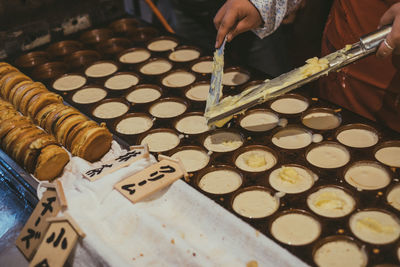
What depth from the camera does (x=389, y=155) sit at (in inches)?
89.2

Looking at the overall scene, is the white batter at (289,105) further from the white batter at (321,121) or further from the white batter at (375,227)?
the white batter at (375,227)

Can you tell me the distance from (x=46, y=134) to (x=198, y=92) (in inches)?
45.9

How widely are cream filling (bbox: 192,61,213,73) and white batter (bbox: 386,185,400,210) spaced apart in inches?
68.2

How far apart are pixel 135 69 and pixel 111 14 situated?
3.63 ft

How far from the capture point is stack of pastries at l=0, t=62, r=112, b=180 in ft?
7.48

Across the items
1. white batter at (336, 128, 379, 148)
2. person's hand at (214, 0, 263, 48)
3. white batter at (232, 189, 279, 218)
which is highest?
person's hand at (214, 0, 263, 48)

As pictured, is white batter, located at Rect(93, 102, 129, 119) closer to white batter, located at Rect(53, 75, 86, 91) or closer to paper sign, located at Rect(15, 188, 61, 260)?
white batter, located at Rect(53, 75, 86, 91)

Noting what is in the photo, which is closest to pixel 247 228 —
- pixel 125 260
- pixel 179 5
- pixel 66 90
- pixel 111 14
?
pixel 125 260

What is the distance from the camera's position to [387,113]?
8.86 feet

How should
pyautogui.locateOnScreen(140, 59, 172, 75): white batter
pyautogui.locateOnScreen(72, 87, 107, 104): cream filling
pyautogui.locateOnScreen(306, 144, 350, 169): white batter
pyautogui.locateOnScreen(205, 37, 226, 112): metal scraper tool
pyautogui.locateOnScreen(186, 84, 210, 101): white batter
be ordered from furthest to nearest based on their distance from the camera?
pyautogui.locateOnScreen(140, 59, 172, 75): white batter → pyautogui.locateOnScreen(72, 87, 107, 104): cream filling → pyautogui.locateOnScreen(186, 84, 210, 101): white batter → pyautogui.locateOnScreen(205, 37, 226, 112): metal scraper tool → pyautogui.locateOnScreen(306, 144, 350, 169): white batter

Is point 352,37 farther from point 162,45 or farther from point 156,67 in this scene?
point 162,45

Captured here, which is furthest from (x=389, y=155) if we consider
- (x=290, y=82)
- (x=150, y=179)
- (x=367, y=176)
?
(x=150, y=179)

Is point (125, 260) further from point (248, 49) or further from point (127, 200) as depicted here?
point (248, 49)

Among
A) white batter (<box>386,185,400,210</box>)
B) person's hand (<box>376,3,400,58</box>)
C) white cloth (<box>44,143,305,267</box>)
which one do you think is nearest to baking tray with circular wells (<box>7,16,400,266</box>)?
white batter (<box>386,185,400,210</box>)
